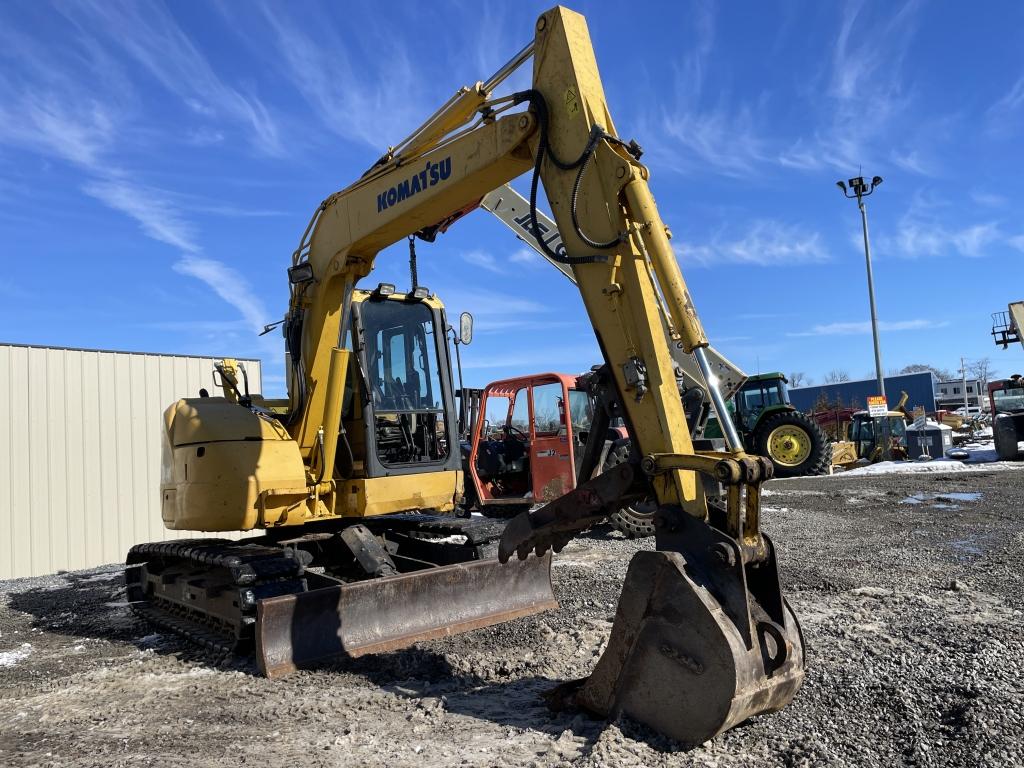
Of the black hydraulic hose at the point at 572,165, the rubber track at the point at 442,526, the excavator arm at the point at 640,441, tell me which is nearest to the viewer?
the excavator arm at the point at 640,441

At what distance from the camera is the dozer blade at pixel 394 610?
484 centimetres

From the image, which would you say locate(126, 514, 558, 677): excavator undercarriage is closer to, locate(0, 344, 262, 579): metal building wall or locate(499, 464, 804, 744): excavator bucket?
locate(499, 464, 804, 744): excavator bucket

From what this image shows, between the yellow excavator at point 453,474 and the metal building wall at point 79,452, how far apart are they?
12.1ft

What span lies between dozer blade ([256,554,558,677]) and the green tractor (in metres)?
12.2

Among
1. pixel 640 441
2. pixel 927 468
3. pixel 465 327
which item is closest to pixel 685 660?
pixel 640 441

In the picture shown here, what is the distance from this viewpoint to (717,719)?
3.06 meters

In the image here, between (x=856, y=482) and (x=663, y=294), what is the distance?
530 inches

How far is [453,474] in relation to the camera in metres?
6.52

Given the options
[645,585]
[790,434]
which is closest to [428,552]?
[645,585]

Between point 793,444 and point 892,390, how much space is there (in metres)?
46.4

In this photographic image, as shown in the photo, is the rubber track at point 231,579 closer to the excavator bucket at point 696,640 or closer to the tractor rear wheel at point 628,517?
the excavator bucket at point 696,640

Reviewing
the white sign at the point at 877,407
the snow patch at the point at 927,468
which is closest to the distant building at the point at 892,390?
the white sign at the point at 877,407

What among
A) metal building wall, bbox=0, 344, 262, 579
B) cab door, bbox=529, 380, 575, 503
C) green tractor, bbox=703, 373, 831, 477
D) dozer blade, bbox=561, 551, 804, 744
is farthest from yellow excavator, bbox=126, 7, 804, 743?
green tractor, bbox=703, 373, 831, 477

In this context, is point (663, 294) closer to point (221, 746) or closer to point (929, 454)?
point (221, 746)
